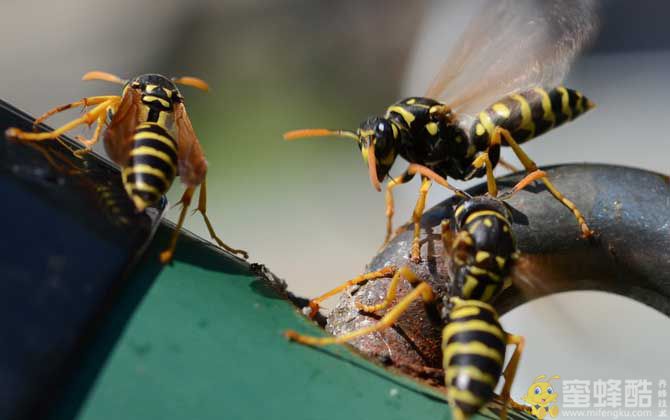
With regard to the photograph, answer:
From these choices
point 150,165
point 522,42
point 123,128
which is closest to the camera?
point 150,165

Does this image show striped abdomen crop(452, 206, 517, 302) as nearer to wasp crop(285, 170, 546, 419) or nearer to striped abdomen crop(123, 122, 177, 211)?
wasp crop(285, 170, 546, 419)

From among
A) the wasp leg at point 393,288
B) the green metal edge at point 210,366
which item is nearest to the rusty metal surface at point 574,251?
the wasp leg at point 393,288

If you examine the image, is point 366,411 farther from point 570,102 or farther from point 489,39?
point 570,102

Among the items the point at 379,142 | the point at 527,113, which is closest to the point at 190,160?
the point at 379,142

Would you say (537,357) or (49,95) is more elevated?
(49,95)

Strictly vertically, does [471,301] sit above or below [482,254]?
below

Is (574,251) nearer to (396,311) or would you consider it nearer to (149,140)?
(396,311)

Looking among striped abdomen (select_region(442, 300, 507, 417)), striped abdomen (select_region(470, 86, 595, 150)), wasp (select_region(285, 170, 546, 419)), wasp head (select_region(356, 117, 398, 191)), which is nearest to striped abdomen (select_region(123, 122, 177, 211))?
wasp (select_region(285, 170, 546, 419))

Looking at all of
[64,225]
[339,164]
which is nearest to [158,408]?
[64,225]
